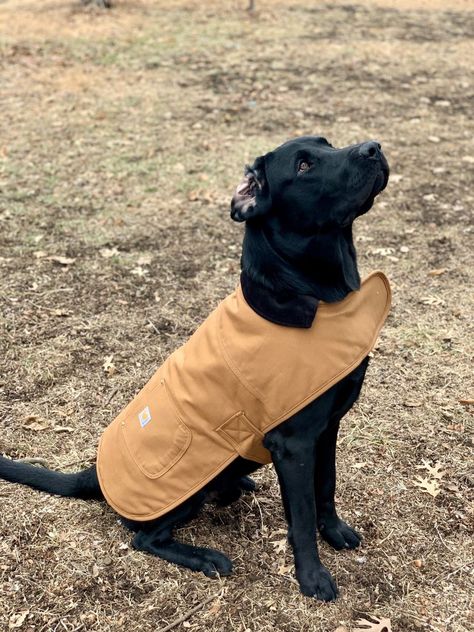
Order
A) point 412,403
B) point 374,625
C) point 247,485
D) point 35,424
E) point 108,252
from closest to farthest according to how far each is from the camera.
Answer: point 374,625
point 247,485
point 35,424
point 412,403
point 108,252

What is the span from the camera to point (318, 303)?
276 centimetres

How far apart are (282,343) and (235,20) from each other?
1224 centimetres

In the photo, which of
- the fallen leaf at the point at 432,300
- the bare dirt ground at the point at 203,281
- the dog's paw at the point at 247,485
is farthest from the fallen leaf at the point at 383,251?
the dog's paw at the point at 247,485

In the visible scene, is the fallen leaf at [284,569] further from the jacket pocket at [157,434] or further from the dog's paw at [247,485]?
the jacket pocket at [157,434]

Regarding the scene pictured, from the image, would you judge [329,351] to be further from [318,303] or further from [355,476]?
[355,476]

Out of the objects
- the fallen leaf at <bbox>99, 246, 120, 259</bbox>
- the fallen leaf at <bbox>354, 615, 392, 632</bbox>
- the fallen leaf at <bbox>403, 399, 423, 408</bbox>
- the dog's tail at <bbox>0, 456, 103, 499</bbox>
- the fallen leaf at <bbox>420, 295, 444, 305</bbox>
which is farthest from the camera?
the fallen leaf at <bbox>99, 246, 120, 259</bbox>

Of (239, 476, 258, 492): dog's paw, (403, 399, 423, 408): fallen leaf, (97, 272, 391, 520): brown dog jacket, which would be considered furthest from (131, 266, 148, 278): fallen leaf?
(97, 272, 391, 520): brown dog jacket

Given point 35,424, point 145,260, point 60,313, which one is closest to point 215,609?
point 35,424

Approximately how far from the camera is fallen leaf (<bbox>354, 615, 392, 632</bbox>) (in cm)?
297

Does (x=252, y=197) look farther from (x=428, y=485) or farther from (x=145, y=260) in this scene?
(x=145, y=260)

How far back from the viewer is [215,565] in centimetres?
323

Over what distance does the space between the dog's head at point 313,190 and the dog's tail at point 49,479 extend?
1486 millimetres

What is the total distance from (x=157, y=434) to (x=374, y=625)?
117cm

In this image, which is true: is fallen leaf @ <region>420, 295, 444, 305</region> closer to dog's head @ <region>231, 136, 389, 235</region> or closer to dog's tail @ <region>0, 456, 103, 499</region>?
dog's head @ <region>231, 136, 389, 235</region>
